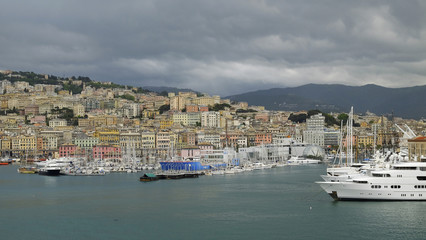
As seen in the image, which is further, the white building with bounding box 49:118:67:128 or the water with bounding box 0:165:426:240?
the white building with bounding box 49:118:67:128

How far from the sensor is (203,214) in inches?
1164

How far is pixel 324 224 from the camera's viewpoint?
85.6 ft

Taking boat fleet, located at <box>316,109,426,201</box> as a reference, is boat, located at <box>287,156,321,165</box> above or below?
below

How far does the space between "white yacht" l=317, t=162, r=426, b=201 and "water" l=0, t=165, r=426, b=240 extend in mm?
550

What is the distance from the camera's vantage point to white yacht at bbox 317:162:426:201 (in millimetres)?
30047

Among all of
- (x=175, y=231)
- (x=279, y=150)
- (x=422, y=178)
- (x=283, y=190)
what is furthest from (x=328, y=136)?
(x=175, y=231)

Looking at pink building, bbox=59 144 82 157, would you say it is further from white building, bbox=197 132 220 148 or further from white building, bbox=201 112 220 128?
white building, bbox=201 112 220 128

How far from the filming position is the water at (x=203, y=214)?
2488cm

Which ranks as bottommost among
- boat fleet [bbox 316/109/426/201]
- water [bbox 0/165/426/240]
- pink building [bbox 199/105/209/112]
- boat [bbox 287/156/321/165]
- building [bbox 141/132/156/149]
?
water [bbox 0/165/426/240]

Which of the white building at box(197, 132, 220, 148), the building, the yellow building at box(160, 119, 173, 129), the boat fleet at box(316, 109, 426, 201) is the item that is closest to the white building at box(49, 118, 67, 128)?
the yellow building at box(160, 119, 173, 129)

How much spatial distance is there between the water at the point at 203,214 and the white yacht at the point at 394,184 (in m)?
0.55

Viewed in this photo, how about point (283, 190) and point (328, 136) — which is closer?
point (283, 190)

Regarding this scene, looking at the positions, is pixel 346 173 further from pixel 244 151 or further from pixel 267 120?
pixel 267 120

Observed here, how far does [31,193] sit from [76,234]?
55.7 feet
